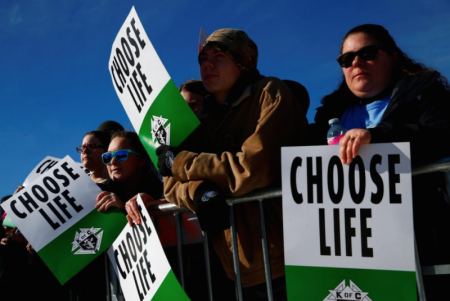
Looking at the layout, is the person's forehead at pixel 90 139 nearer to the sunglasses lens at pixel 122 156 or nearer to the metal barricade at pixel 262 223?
the sunglasses lens at pixel 122 156

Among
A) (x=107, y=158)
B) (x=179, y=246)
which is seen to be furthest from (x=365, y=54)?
(x=107, y=158)

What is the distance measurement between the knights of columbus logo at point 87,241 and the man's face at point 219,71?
4.68ft

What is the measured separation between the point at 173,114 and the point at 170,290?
1084mm

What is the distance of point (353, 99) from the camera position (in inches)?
114

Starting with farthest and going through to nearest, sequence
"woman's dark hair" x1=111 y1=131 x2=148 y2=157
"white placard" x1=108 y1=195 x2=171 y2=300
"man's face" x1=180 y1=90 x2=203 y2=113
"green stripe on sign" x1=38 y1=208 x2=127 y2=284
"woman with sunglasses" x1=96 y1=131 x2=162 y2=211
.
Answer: "man's face" x1=180 y1=90 x2=203 y2=113, "woman's dark hair" x1=111 y1=131 x2=148 y2=157, "woman with sunglasses" x1=96 y1=131 x2=162 y2=211, "green stripe on sign" x1=38 y1=208 x2=127 y2=284, "white placard" x1=108 y1=195 x2=171 y2=300

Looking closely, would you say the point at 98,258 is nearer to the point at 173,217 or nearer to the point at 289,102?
the point at 173,217

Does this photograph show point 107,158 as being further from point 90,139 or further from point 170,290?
point 170,290

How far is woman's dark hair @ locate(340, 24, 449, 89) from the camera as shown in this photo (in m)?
2.77

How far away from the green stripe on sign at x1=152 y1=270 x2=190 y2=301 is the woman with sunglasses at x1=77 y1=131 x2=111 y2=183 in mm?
2118

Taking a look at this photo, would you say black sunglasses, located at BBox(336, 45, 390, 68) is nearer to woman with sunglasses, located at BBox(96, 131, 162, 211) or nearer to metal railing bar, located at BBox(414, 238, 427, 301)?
metal railing bar, located at BBox(414, 238, 427, 301)

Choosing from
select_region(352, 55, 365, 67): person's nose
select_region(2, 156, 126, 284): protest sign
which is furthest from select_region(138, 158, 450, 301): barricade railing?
select_region(352, 55, 365, 67): person's nose

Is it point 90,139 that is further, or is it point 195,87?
point 90,139

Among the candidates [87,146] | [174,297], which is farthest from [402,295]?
[87,146]

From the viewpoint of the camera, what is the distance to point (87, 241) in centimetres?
355
